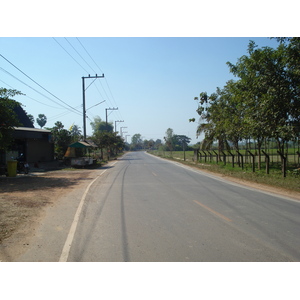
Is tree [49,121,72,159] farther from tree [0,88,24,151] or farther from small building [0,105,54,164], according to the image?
tree [0,88,24,151]

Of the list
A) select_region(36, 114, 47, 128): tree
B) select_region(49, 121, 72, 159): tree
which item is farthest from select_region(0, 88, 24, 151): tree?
select_region(36, 114, 47, 128): tree

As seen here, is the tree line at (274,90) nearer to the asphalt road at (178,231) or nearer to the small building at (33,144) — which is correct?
the asphalt road at (178,231)

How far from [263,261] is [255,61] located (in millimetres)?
12472

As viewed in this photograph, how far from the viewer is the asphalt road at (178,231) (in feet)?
15.6

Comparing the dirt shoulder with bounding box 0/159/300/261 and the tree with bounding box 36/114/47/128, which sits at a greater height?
the tree with bounding box 36/114/47/128

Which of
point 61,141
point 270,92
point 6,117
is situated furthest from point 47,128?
point 270,92

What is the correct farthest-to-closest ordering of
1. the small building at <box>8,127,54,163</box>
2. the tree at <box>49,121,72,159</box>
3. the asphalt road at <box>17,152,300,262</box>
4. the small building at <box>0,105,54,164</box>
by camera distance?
1. the tree at <box>49,121,72,159</box>
2. the small building at <box>8,127,54,163</box>
3. the small building at <box>0,105,54,164</box>
4. the asphalt road at <box>17,152,300,262</box>

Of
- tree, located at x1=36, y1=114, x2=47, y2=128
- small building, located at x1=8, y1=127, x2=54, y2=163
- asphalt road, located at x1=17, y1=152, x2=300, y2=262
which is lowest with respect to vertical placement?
asphalt road, located at x1=17, y1=152, x2=300, y2=262

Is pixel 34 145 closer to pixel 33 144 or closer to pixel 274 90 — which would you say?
pixel 33 144

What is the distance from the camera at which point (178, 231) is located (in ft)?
20.0

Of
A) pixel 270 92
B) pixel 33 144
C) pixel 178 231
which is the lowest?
pixel 178 231

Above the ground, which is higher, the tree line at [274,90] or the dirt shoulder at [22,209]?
the tree line at [274,90]

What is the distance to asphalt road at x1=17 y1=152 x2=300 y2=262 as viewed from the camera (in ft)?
15.6

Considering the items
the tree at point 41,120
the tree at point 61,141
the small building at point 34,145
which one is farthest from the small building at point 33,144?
the tree at point 41,120
